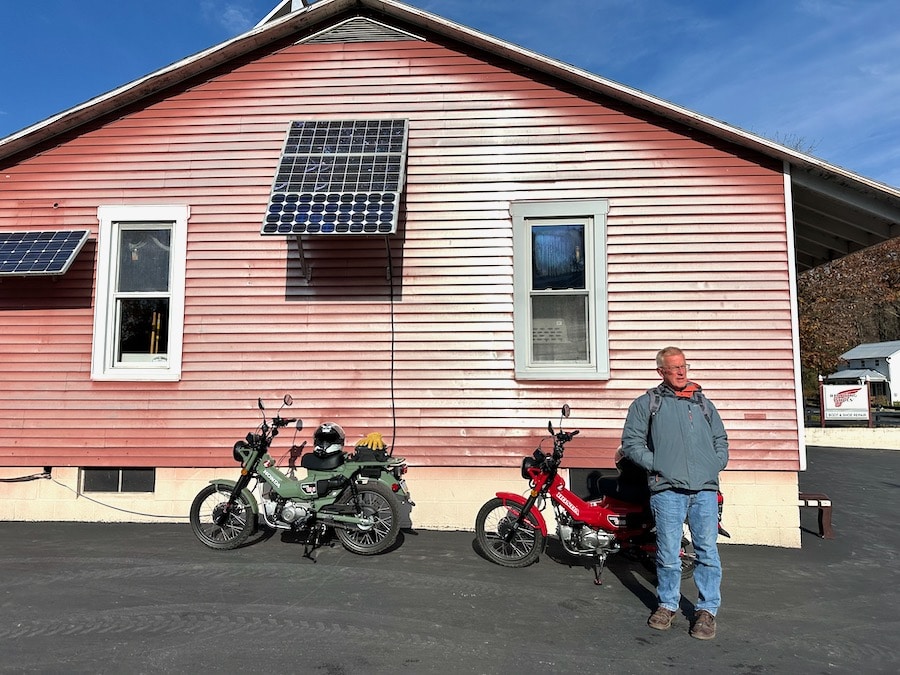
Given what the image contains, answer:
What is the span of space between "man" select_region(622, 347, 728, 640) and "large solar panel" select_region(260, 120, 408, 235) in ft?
9.92

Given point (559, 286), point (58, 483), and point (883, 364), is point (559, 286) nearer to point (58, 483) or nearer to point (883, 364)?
point (58, 483)

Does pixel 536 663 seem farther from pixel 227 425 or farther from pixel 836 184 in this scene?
pixel 836 184

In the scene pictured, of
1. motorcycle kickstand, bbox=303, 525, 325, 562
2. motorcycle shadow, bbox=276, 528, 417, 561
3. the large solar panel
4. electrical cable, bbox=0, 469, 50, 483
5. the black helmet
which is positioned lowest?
motorcycle shadow, bbox=276, 528, 417, 561

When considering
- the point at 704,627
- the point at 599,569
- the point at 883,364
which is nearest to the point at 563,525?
the point at 599,569

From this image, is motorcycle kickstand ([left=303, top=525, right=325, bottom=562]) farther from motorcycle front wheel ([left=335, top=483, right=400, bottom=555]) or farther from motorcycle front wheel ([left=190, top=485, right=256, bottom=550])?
motorcycle front wheel ([left=190, top=485, right=256, bottom=550])

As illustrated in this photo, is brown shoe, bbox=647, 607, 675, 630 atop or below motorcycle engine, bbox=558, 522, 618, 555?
below

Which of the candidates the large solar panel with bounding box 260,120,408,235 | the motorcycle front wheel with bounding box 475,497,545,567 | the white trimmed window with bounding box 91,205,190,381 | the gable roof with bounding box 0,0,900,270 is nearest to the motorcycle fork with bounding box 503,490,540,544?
the motorcycle front wheel with bounding box 475,497,545,567

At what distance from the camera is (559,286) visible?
20.6ft

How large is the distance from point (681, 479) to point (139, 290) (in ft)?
19.6

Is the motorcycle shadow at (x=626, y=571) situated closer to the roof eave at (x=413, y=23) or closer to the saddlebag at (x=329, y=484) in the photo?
the saddlebag at (x=329, y=484)

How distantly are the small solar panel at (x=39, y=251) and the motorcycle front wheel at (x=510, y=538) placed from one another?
5.05 m

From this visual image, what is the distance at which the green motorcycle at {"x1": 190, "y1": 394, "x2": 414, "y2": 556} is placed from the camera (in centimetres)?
529

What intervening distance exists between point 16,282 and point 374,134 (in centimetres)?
439

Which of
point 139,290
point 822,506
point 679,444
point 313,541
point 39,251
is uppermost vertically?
point 39,251
